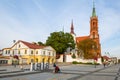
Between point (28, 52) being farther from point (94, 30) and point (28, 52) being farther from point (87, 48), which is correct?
point (94, 30)

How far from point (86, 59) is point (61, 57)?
11.8 m

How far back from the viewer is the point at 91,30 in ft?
421

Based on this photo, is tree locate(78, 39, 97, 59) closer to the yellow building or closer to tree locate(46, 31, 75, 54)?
tree locate(46, 31, 75, 54)

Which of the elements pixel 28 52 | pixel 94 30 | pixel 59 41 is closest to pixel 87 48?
pixel 59 41

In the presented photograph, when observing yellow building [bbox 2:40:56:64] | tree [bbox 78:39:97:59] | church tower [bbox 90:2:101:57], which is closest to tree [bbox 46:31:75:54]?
tree [bbox 78:39:97:59]

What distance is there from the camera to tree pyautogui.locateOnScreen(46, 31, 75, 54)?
8406 cm

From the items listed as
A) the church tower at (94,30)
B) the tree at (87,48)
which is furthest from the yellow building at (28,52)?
the church tower at (94,30)

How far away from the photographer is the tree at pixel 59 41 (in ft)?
276

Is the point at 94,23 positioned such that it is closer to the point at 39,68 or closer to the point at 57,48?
the point at 57,48

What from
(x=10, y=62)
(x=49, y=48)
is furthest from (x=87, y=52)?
(x=10, y=62)

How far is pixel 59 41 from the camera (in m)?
84.6

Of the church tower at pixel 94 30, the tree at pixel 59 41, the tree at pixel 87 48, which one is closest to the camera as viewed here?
the tree at pixel 59 41

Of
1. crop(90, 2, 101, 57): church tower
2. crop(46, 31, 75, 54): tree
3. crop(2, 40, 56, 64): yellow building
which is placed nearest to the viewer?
crop(2, 40, 56, 64): yellow building

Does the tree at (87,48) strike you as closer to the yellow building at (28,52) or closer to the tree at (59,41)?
the tree at (59,41)
